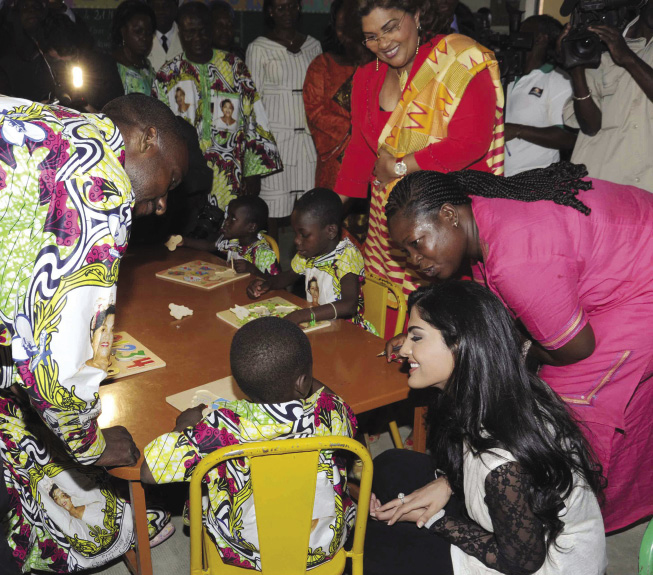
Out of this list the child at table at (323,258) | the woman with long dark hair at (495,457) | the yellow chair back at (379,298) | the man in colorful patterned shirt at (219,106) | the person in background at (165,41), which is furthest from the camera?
the person in background at (165,41)

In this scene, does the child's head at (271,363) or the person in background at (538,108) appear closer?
the child's head at (271,363)

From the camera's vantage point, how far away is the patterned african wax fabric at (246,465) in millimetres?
1574

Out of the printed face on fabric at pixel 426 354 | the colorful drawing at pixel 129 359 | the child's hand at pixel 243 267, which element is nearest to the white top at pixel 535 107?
the child's hand at pixel 243 267

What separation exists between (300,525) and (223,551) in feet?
0.91

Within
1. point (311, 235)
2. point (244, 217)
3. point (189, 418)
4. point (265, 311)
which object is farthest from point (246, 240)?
point (189, 418)

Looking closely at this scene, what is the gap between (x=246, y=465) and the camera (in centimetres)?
162

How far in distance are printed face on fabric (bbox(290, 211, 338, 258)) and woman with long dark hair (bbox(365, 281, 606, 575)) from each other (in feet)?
3.74

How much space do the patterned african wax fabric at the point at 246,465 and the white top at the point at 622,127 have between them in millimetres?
2342

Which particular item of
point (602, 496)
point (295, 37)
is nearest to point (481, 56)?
point (602, 496)

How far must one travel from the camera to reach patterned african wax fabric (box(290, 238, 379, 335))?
2830 mm

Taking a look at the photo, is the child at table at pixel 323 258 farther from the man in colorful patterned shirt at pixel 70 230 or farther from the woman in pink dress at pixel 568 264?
the man in colorful patterned shirt at pixel 70 230

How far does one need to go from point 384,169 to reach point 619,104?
1.45 meters

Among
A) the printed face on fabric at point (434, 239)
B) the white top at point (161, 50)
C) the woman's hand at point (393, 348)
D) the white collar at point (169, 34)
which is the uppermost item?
the white collar at point (169, 34)

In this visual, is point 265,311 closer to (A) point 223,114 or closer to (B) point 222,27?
(A) point 223,114
